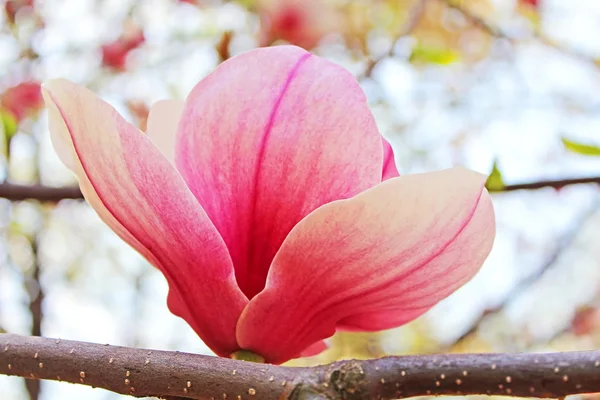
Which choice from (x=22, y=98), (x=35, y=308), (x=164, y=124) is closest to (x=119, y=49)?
(x=22, y=98)

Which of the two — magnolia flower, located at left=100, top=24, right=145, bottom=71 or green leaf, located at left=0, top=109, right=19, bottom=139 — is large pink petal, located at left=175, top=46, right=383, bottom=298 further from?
magnolia flower, located at left=100, top=24, right=145, bottom=71

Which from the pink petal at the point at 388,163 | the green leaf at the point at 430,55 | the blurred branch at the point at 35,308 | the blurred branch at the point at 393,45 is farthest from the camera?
the green leaf at the point at 430,55

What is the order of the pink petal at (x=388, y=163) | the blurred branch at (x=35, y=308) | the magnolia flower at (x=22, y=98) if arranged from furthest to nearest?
the magnolia flower at (x=22, y=98) < the blurred branch at (x=35, y=308) < the pink petal at (x=388, y=163)

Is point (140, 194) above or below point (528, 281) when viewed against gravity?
above

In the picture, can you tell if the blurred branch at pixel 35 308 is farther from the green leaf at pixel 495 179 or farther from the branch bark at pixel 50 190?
the green leaf at pixel 495 179

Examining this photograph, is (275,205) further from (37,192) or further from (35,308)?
(35,308)

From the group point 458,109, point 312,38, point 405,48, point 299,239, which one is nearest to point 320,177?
point 299,239

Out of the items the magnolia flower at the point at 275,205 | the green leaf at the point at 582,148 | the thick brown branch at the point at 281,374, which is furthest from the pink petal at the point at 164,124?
the green leaf at the point at 582,148
